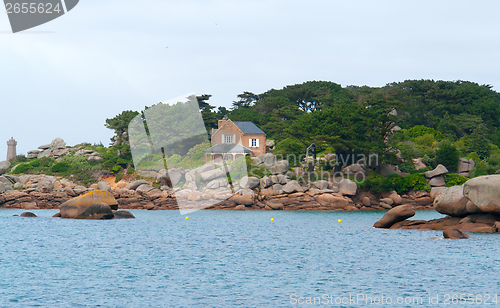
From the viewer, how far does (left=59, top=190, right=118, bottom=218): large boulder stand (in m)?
44.8

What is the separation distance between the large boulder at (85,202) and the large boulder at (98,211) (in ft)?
1.24

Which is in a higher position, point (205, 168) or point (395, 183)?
point (205, 168)

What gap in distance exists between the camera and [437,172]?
65750 millimetres

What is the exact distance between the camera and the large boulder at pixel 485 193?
107 ft

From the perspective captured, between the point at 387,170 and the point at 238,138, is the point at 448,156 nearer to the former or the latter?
the point at 387,170

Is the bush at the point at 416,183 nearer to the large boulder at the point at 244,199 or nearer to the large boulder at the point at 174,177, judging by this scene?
the large boulder at the point at 244,199

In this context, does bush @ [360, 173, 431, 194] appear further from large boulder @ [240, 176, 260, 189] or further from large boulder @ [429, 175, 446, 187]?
large boulder @ [240, 176, 260, 189]

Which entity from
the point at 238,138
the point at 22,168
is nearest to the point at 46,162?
the point at 22,168

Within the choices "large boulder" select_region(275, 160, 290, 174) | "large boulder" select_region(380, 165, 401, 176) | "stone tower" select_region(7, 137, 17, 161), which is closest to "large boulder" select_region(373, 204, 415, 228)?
"large boulder" select_region(275, 160, 290, 174)

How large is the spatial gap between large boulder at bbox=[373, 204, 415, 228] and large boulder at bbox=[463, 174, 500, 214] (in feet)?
15.5

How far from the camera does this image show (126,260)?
1051 inches

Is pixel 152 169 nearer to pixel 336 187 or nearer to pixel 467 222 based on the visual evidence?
pixel 336 187

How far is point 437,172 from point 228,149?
30.4 m

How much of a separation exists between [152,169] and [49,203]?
1585 cm
